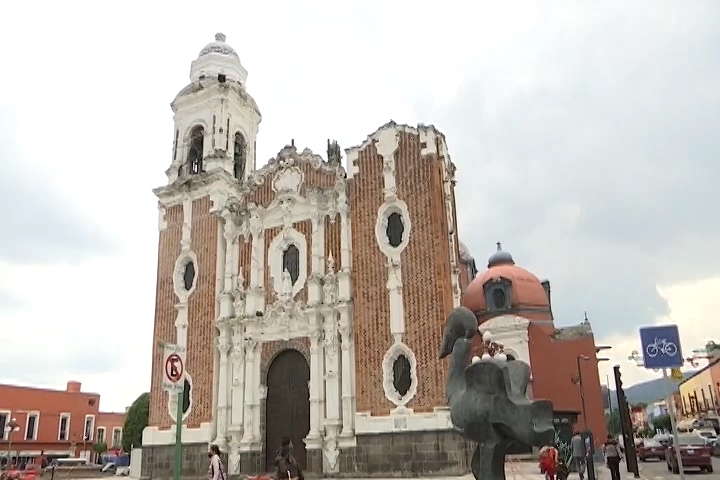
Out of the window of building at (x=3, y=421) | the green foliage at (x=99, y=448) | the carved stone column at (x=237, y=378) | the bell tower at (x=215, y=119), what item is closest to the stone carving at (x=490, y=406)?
the carved stone column at (x=237, y=378)

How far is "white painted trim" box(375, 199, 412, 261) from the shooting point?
70.6 feet

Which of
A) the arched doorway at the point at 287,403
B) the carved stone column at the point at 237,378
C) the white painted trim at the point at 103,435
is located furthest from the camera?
the white painted trim at the point at 103,435

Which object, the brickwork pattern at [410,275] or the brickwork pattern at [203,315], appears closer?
the brickwork pattern at [410,275]

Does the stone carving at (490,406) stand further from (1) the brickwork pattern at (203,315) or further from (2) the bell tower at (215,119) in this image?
(2) the bell tower at (215,119)

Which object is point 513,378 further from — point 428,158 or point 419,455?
point 428,158

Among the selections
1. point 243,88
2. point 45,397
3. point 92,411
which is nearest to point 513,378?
point 243,88

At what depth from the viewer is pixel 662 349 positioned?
9266mm

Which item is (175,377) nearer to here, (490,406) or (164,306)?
(490,406)

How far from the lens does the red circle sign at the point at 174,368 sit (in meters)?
8.45

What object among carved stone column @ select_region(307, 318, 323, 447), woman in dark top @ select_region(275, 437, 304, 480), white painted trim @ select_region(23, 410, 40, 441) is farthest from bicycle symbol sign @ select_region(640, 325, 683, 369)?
white painted trim @ select_region(23, 410, 40, 441)

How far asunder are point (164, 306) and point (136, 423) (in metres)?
16.5

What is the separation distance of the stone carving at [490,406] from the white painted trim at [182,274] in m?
18.0

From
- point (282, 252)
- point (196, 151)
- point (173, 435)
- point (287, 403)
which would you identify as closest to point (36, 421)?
point (173, 435)

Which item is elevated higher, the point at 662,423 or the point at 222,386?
the point at 222,386
